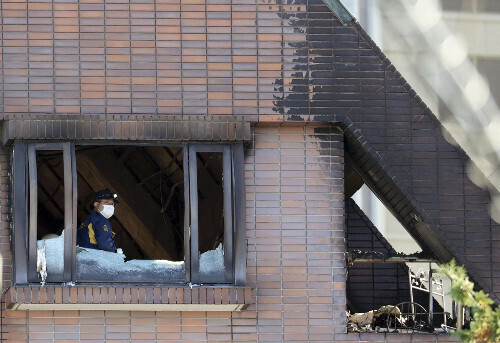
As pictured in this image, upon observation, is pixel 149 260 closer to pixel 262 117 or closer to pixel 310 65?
pixel 262 117

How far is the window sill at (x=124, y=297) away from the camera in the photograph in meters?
14.3

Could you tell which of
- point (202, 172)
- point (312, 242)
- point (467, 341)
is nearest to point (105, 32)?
point (202, 172)

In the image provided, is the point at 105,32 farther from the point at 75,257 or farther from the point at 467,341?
the point at 467,341

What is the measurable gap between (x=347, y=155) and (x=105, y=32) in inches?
120

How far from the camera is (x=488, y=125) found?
1645 centimetres

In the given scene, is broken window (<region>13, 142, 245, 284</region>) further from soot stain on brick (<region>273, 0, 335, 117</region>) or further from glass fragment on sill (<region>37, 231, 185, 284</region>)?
soot stain on brick (<region>273, 0, 335, 117</region>)

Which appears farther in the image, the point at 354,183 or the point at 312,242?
the point at 354,183

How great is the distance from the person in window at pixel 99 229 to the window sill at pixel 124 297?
93cm

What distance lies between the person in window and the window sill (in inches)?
36.6

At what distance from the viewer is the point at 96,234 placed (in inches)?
601

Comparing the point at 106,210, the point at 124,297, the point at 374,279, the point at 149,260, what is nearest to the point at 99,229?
the point at 106,210

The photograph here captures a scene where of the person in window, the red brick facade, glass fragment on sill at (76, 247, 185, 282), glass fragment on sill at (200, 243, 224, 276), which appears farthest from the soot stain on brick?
the person in window

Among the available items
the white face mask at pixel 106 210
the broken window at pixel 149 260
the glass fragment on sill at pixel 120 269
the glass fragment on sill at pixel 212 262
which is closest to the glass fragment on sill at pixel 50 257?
the broken window at pixel 149 260

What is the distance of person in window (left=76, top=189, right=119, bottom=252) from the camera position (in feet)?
49.9
